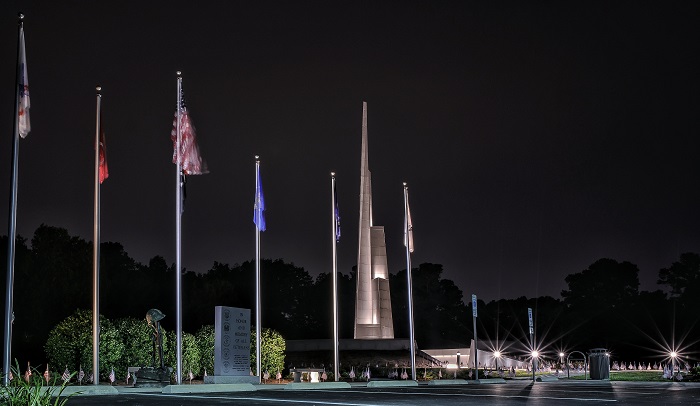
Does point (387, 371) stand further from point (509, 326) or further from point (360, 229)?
point (509, 326)

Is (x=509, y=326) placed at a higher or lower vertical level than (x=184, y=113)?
lower

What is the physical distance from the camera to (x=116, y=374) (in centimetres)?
3622

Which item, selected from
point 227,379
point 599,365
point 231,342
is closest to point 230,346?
point 231,342

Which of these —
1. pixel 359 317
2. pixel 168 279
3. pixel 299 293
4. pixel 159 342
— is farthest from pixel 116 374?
pixel 299 293

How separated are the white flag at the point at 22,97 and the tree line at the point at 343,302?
38.9m

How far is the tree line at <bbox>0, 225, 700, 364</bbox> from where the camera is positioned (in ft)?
199

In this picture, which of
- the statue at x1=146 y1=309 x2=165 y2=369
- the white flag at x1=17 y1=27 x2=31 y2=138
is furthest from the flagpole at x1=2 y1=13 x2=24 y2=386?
the statue at x1=146 y1=309 x2=165 y2=369

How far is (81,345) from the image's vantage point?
34781 mm

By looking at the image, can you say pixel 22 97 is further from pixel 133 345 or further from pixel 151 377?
pixel 133 345

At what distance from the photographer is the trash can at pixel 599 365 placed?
37.9 meters

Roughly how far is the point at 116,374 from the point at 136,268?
41.2 meters

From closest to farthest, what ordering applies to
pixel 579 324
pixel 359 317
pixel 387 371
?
pixel 387 371, pixel 359 317, pixel 579 324

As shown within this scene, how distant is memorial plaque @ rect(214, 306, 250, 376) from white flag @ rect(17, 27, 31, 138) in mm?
9920

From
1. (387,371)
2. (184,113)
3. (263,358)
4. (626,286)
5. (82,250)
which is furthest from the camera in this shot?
(626,286)
